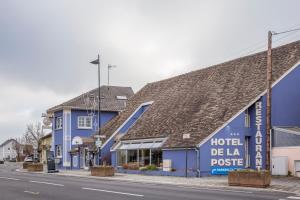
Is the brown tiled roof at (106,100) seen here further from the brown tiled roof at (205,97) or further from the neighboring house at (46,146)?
the brown tiled roof at (205,97)

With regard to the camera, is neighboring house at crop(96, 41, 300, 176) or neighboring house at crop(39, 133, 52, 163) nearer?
neighboring house at crop(96, 41, 300, 176)

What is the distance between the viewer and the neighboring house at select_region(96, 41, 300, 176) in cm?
3509

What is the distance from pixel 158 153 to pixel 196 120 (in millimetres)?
4223

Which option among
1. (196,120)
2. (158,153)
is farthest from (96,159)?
(196,120)

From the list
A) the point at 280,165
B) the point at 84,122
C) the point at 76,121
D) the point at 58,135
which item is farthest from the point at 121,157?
the point at 280,165

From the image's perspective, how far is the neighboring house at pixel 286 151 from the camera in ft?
105

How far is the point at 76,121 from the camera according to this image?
58438mm

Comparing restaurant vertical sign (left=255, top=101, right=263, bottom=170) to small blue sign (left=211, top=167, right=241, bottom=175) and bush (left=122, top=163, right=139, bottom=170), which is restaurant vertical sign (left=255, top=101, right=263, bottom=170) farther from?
bush (left=122, top=163, right=139, bottom=170)

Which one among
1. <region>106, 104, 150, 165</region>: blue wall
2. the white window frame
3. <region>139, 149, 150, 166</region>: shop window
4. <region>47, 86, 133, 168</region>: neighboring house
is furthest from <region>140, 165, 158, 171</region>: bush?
the white window frame

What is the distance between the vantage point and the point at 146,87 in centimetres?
5566

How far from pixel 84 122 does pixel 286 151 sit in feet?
101

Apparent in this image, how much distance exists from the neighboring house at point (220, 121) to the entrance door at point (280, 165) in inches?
74.0

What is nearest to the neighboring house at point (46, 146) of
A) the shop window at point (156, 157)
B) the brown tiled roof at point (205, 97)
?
the brown tiled roof at point (205, 97)

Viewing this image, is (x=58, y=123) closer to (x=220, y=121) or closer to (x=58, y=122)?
(x=58, y=122)
